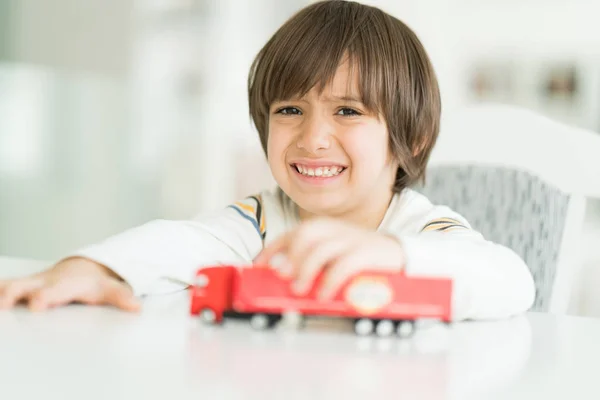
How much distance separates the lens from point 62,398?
333 mm

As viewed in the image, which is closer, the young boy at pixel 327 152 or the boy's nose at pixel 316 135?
the young boy at pixel 327 152

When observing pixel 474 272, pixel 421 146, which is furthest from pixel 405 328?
pixel 421 146

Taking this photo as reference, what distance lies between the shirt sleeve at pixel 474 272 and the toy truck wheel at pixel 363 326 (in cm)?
6

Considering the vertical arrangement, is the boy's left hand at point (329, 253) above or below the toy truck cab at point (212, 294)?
above

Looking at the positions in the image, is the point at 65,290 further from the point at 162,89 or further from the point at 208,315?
the point at 162,89

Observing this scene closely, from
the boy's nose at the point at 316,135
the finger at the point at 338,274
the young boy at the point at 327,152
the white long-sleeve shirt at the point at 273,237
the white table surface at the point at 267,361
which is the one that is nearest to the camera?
the white table surface at the point at 267,361

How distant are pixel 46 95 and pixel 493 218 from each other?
Result: 6.27 feet

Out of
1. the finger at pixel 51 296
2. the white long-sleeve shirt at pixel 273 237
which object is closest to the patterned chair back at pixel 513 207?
the white long-sleeve shirt at pixel 273 237

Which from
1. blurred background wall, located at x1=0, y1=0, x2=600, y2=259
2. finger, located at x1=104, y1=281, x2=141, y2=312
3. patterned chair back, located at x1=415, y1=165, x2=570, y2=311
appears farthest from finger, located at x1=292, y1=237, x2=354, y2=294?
blurred background wall, located at x1=0, y1=0, x2=600, y2=259

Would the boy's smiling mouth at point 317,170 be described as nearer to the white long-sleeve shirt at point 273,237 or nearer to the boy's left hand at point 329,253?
the white long-sleeve shirt at point 273,237

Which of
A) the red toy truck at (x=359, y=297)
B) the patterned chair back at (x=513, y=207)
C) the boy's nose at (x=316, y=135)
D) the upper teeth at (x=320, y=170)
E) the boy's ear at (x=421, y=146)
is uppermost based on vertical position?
the boy's nose at (x=316, y=135)

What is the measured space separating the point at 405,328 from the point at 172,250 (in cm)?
32

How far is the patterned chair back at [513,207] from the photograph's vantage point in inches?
43.1

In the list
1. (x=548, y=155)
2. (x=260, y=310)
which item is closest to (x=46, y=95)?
(x=548, y=155)
